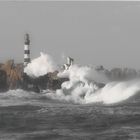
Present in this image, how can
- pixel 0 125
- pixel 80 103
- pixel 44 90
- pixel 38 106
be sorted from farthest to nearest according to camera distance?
pixel 44 90 < pixel 80 103 < pixel 38 106 < pixel 0 125

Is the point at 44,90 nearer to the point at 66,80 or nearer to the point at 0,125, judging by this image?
the point at 66,80

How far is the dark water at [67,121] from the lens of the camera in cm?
2567

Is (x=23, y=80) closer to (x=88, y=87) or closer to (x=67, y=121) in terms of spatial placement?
(x=88, y=87)

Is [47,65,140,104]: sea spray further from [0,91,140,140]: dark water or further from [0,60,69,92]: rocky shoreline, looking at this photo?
[0,91,140,140]: dark water

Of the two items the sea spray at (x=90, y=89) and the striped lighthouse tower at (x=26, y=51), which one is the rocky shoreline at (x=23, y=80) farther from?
the striped lighthouse tower at (x=26, y=51)

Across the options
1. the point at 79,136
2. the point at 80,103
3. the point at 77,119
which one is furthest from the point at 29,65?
the point at 79,136

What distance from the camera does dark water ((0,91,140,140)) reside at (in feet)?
84.2

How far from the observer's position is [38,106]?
37250 millimetres

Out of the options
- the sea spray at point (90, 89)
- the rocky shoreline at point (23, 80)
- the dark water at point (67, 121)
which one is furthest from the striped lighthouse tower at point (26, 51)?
the dark water at point (67, 121)

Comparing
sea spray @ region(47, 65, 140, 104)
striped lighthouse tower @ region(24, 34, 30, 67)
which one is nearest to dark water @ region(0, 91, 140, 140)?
sea spray @ region(47, 65, 140, 104)

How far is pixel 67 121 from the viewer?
97.8 ft

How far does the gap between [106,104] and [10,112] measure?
8019mm

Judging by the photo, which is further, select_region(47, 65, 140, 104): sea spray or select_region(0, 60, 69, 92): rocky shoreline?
select_region(0, 60, 69, 92): rocky shoreline

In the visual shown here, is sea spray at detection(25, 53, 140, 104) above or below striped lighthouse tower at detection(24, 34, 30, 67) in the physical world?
below
